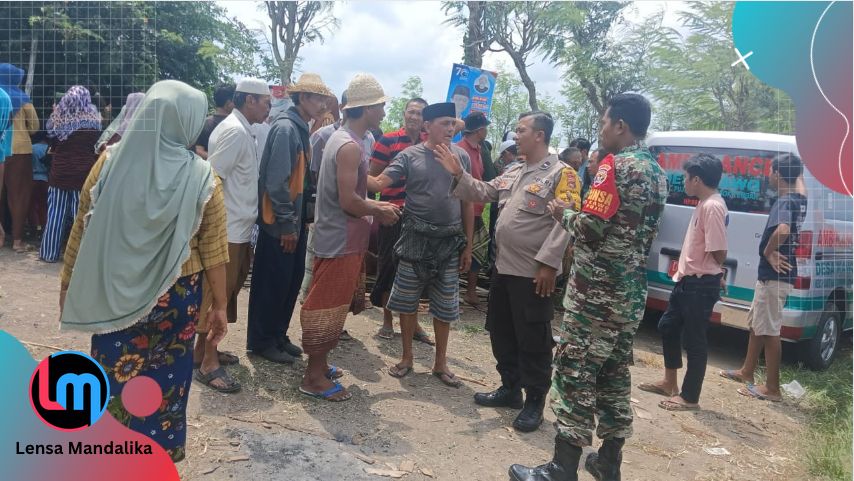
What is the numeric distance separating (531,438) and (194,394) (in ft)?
6.68

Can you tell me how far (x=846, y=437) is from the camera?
3504 mm

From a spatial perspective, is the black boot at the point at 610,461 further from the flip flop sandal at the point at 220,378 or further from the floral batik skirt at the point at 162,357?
the flip flop sandal at the point at 220,378

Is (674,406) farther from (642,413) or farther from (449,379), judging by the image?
(449,379)

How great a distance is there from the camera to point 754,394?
466cm

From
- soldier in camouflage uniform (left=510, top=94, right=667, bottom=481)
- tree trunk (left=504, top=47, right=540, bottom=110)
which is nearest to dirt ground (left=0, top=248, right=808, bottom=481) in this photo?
soldier in camouflage uniform (left=510, top=94, right=667, bottom=481)

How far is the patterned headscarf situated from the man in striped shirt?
9.73 ft

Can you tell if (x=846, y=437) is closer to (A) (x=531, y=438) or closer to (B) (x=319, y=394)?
(A) (x=531, y=438)

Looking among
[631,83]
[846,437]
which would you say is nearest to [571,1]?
[631,83]

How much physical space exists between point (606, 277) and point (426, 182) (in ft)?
5.04

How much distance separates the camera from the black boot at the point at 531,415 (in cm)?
362

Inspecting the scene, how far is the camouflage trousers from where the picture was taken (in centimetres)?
291

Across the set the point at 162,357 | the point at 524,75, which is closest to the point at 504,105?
the point at 524,75

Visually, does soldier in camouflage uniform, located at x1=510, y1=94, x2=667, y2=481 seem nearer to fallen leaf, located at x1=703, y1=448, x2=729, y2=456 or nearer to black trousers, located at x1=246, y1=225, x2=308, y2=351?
fallen leaf, located at x1=703, y1=448, x2=729, y2=456

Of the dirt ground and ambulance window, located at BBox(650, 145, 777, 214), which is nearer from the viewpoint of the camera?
the dirt ground
